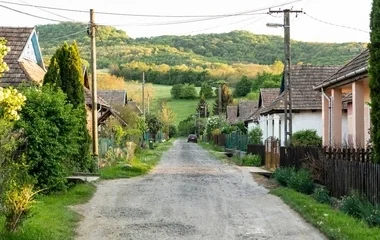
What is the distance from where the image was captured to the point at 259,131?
42.4 m

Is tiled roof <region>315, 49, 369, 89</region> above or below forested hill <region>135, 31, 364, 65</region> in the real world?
below

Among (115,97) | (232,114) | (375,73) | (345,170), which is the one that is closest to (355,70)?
(345,170)

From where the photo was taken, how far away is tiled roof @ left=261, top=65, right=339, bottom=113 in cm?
3503

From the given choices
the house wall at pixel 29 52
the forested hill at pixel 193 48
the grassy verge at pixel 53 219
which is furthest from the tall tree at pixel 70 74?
the forested hill at pixel 193 48

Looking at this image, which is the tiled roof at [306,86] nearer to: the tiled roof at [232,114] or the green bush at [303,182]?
the green bush at [303,182]

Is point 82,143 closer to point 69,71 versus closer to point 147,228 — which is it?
point 69,71

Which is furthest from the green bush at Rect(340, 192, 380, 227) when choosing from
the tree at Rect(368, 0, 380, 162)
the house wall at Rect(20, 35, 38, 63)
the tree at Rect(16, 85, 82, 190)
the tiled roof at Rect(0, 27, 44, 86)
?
the house wall at Rect(20, 35, 38, 63)

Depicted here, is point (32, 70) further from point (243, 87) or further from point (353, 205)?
point (243, 87)

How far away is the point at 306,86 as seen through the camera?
36688mm

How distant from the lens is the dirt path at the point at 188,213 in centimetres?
1105

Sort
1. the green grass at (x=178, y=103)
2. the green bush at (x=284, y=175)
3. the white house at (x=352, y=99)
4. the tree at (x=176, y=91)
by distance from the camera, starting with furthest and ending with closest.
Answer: the tree at (x=176, y=91) < the green grass at (x=178, y=103) < the green bush at (x=284, y=175) < the white house at (x=352, y=99)

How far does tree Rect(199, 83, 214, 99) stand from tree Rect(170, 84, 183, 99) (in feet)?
15.3

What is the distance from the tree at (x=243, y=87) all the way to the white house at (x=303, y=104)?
72633mm

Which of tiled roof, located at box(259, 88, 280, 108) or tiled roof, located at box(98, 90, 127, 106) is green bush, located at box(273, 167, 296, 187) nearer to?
tiled roof, located at box(259, 88, 280, 108)
